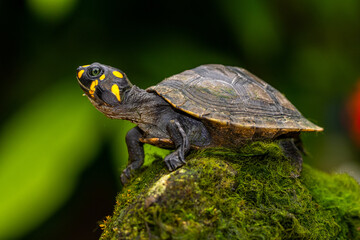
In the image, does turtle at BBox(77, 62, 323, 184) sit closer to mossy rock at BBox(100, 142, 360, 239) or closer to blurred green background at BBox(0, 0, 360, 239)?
mossy rock at BBox(100, 142, 360, 239)

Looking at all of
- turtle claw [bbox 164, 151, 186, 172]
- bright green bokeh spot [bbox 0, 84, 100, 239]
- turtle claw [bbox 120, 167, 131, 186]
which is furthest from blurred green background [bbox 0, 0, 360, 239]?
turtle claw [bbox 164, 151, 186, 172]

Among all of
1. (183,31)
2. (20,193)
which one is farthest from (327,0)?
(20,193)

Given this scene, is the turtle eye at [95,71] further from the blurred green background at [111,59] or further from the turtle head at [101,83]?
the blurred green background at [111,59]

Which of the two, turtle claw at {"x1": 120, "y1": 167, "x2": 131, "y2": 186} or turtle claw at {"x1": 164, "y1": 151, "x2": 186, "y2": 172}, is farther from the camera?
turtle claw at {"x1": 120, "y1": 167, "x2": 131, "y2": 186}

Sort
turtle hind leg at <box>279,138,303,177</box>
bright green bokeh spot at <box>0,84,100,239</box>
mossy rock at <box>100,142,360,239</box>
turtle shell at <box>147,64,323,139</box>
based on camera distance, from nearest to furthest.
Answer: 1. mossy rock at <box>100,142,360,239</box>
2. turtle shell at <box>147,64,323,139</box>
3. turtle hind leg at <box>279,138,303,177</box>
4. bright green bokeh spot at <box>0,84,100,239</box>

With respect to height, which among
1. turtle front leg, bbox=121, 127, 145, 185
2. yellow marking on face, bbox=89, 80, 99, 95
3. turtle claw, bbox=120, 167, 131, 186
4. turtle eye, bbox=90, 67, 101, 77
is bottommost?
turtle claw, bbox=120, 167, 131, 186

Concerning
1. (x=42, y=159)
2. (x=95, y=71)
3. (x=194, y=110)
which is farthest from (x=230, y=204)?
(x=42, y=159)

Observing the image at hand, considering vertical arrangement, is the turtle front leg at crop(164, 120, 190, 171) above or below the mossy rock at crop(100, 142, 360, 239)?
above

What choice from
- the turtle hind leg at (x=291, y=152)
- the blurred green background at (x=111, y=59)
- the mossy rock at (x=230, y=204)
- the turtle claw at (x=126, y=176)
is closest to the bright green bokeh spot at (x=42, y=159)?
the blurred green background at (x=111, y=59)
